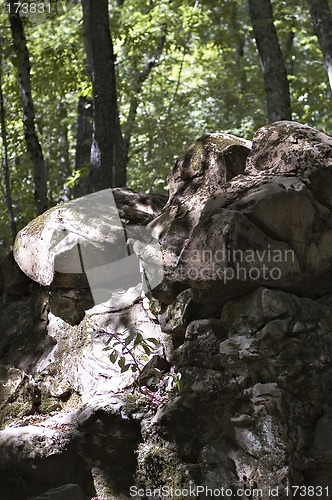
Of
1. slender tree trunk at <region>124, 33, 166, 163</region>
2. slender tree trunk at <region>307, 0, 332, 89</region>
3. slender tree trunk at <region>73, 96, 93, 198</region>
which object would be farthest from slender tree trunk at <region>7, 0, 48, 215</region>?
slender tree trunk at <region>124, 33, 166, 163</region>

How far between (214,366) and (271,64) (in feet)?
18.2

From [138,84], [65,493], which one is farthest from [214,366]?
[138,84]

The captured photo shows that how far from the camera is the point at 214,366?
151 inches

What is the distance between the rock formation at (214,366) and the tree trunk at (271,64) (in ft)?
11.4

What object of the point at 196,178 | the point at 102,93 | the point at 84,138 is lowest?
the point at 196,178

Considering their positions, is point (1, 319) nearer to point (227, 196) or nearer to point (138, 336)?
point (138, 336)

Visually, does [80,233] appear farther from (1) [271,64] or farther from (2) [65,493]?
(1) [271,64]

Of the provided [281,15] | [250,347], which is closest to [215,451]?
[250,347]

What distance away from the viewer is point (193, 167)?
4.98 m

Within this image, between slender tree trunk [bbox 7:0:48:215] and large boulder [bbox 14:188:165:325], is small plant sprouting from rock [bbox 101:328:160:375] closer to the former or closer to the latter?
large boulder [bbox 14:188:165:325]

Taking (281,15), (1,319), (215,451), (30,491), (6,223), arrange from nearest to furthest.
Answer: (215,451), (30,491), (1,319), (281,15), (6,223)

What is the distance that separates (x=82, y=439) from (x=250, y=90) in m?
14.1

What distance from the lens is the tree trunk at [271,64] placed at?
8.14 metres

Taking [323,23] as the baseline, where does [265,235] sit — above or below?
below
